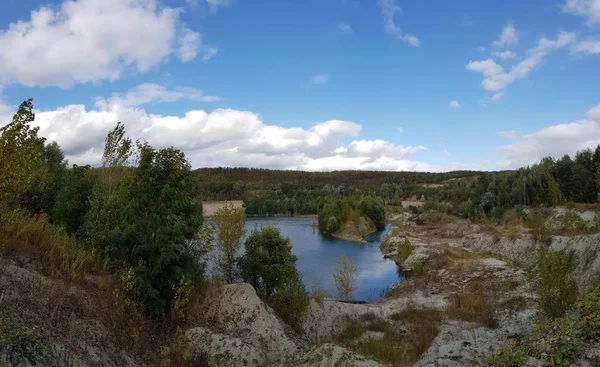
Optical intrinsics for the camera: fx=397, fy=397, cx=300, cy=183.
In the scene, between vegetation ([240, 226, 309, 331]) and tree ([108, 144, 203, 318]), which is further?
vegetation ([240, 226, 309, 331])

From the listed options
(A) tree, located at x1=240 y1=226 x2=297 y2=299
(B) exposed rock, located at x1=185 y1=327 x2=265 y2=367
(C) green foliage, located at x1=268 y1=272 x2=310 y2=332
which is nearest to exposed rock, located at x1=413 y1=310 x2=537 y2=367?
(B) exposed rock, located at x1=185 y1=327 x2=265 y2=367

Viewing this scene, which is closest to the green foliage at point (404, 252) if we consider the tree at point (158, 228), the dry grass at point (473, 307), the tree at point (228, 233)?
the dry grass at point (473, 307)

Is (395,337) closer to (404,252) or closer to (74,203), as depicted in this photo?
(74,203)

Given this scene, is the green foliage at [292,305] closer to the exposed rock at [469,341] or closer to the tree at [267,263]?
the tree at [267,263]

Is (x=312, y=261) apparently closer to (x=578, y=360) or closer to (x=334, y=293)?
(x=334, y=293)

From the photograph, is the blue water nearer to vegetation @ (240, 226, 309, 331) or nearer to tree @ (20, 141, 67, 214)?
vegetation @ (240, 226, 309, 331)
